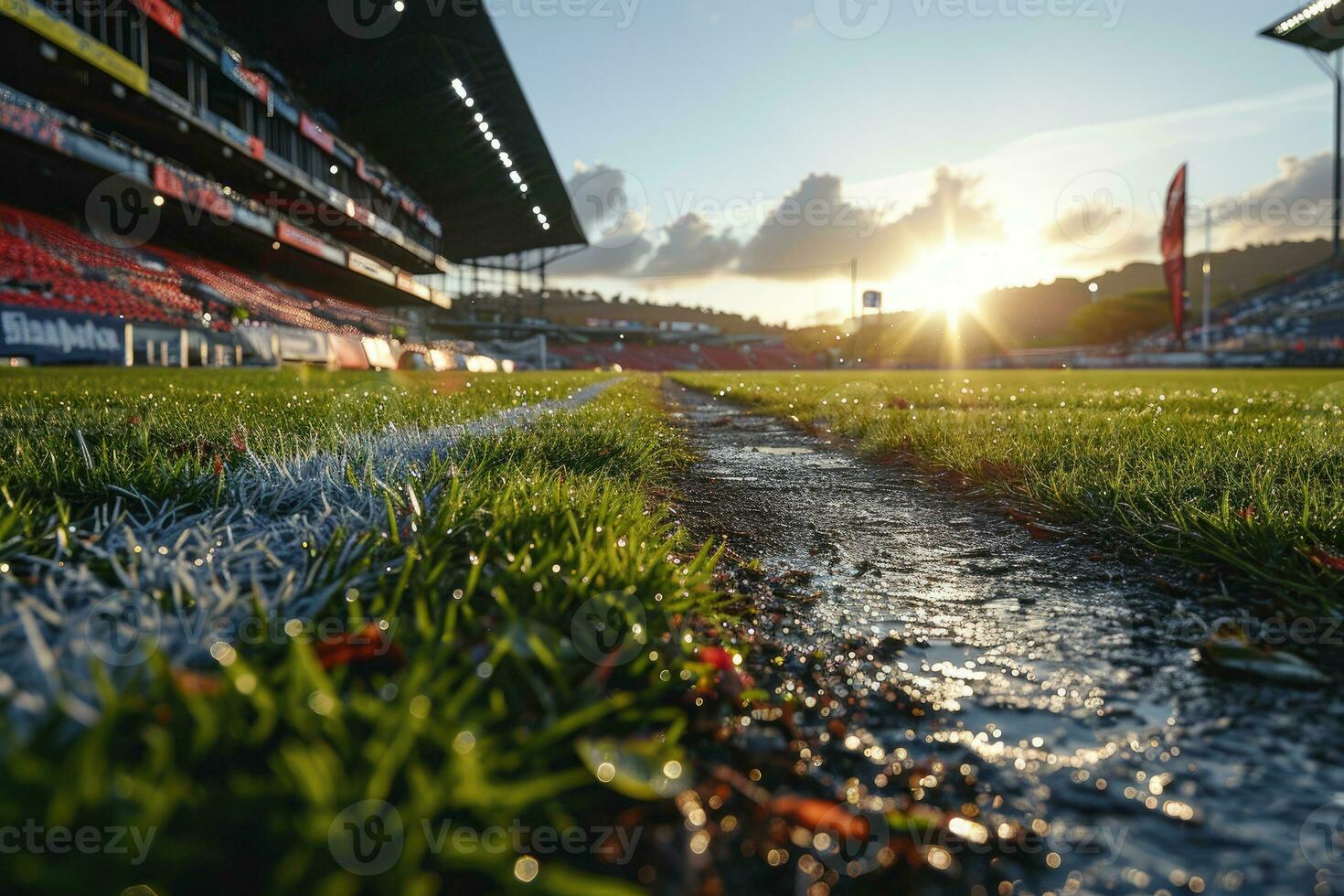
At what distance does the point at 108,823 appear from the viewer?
719 mm

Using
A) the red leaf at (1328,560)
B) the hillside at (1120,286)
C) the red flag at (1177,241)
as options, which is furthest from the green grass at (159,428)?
the hillside at (1120,286)

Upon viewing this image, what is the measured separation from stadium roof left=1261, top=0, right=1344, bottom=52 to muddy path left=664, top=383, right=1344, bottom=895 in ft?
178

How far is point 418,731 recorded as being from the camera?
0.86 meters

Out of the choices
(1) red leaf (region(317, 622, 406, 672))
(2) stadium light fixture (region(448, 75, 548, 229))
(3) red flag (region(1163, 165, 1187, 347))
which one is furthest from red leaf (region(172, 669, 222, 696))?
(3) red flag (region(1163, 165, 1187, 347))

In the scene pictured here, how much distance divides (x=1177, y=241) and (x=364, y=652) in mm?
43948

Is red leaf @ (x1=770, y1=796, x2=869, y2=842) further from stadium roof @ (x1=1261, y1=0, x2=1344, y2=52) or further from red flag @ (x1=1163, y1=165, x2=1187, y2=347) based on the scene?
stadium roof @ (x1=1261, y1=0, x2=1344, y2=52)

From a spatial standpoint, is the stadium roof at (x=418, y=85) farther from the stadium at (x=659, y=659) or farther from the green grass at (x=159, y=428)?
the stadium at (x=659, y=659)

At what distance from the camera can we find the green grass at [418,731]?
726 millimetres

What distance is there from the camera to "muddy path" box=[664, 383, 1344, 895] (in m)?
0.87

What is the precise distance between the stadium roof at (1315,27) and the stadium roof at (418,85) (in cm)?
4149

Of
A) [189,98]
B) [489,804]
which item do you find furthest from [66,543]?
[189,98]

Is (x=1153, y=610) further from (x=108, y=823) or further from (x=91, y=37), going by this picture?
(x=91, y=37)

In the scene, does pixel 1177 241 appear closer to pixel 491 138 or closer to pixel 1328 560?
pixel 491 138

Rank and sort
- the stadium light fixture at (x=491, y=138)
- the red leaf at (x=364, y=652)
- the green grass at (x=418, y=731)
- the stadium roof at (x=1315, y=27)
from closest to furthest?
the green grass at (x=418, y=731) → the red leaf at (x=364, y=652) → the stadium light fixture at (x=491, y=138) → the stadium roof at (x=1315, y=27)
